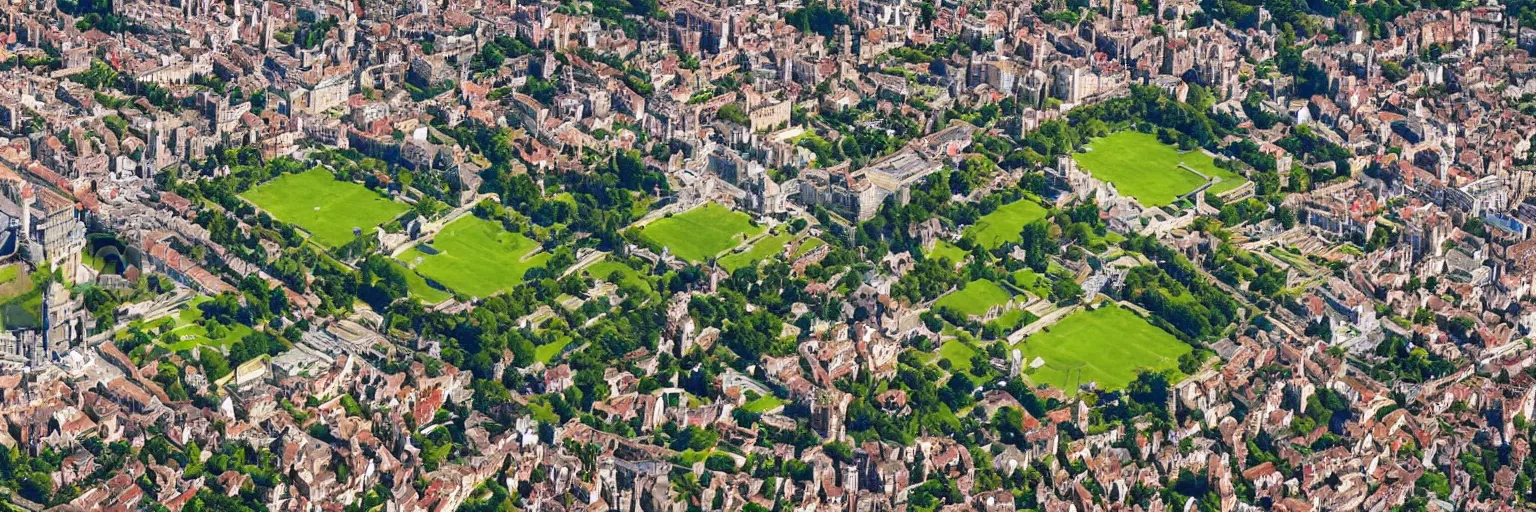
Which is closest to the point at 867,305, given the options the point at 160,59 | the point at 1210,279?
the point at 1210,279

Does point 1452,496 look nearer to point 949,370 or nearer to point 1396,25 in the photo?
point 949,370

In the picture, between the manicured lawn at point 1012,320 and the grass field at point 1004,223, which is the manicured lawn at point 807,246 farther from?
the manicured lawn at point 1012,320

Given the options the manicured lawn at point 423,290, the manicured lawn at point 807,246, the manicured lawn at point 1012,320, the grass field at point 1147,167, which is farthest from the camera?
the grass field at point 1147,167

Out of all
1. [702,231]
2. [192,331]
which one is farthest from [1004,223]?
[192,331]

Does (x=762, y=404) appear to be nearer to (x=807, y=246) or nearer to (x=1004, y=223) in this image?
(x=807, y=246)

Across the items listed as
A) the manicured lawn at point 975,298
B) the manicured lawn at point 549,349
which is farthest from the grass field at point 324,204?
the manicured lawn at point 975,298

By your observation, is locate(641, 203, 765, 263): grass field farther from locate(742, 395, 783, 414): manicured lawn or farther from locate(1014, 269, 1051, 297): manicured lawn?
locate(742, 395, 783, 414): manicured lawn

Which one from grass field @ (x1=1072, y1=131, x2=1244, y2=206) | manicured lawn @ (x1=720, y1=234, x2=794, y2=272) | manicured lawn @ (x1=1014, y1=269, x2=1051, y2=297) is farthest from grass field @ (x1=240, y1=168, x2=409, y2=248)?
grass field @ (x1=1072, y1=131, x2=1244, y2=206)
